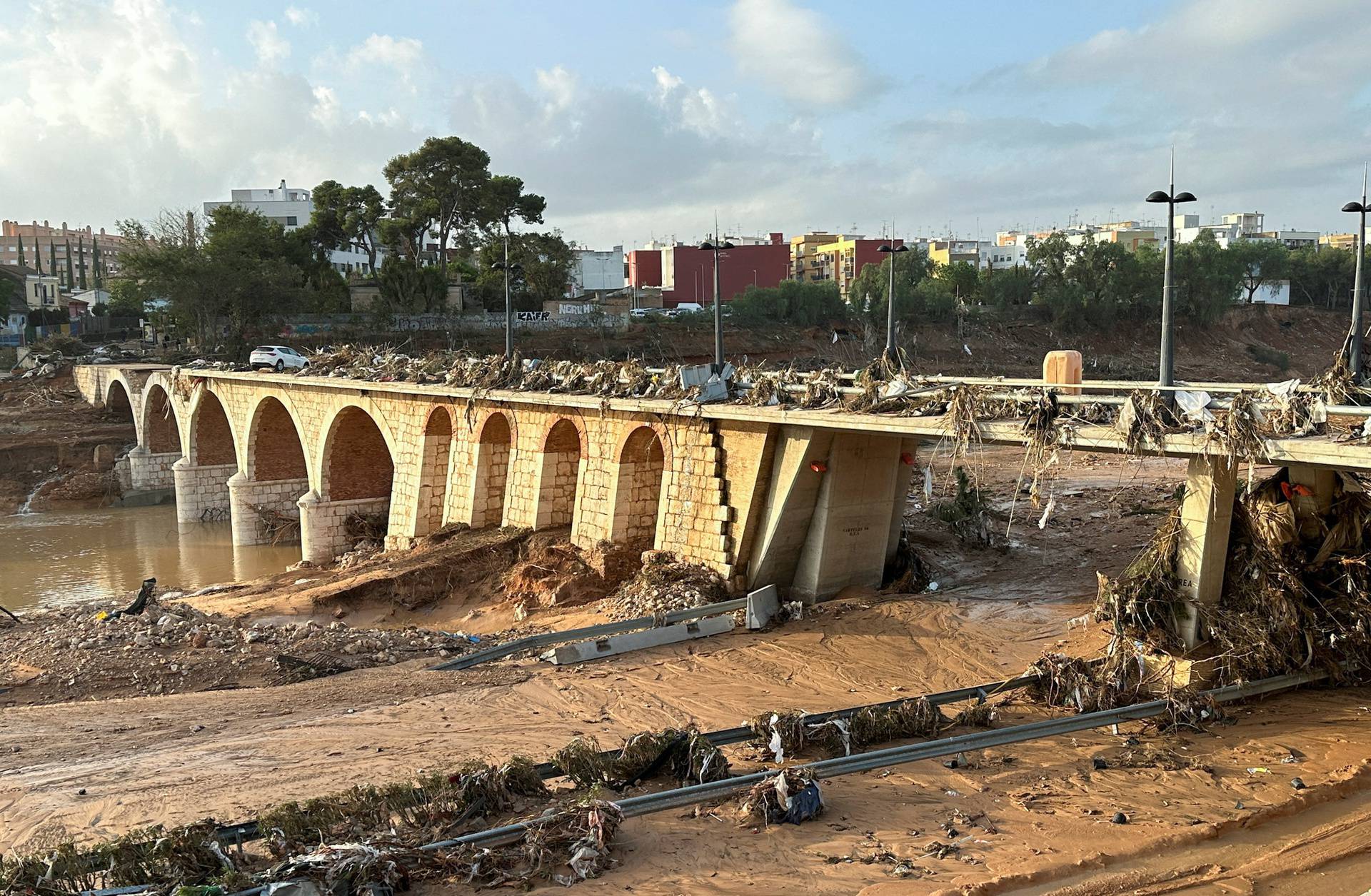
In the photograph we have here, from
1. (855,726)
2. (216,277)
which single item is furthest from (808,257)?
(855,726)

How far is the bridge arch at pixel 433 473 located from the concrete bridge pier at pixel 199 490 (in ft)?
45.9

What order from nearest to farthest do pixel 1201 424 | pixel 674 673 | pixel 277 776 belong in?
1. pixel 277 776
2. pixel 1201 424
3. pixel 674 673

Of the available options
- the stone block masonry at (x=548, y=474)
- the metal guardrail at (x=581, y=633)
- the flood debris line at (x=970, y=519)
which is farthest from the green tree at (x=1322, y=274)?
the metal guardrail at (x=581, y=633)

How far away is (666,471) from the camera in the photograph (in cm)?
1736

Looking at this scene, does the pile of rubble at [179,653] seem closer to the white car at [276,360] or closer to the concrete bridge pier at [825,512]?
the concrete bridge pier at [825,512]

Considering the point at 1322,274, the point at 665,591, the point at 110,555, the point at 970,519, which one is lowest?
the point at 110,555

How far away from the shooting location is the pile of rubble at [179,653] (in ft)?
45.1

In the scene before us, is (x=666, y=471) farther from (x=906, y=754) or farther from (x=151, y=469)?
(x=151, y=469)

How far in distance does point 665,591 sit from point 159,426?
1211 inches

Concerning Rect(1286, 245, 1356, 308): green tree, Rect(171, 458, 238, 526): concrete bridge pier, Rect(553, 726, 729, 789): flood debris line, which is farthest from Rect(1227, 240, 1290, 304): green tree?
Rect(553, 726, 729, 789): flood debris line

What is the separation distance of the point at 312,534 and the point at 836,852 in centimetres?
2201

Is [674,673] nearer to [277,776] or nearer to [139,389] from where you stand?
[277,776]

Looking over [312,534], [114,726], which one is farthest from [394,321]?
[114,726]

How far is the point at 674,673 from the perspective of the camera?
1330 cm
